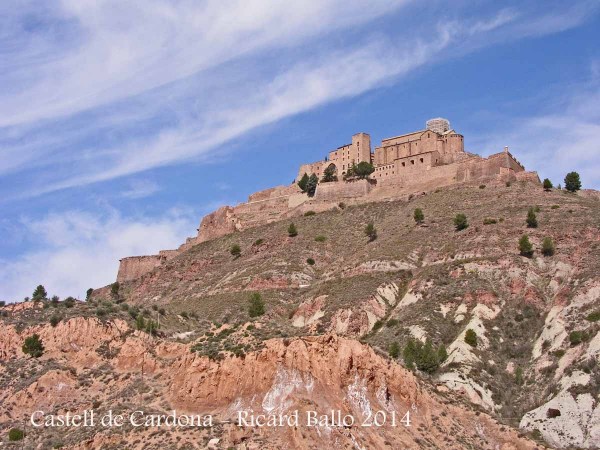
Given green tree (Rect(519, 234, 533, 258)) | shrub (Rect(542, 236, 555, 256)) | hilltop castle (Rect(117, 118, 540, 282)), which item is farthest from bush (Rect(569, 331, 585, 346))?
hilltop castle (Rect(117, 118, 540, 282))

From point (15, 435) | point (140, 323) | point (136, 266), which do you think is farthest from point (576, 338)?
point (136, 266)

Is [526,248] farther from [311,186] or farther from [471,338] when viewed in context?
[311,186]

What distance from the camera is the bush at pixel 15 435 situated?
30.7 metres

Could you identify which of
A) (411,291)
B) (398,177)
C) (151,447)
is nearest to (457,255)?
(411,291)

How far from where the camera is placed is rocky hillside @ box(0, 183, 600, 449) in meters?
29.7

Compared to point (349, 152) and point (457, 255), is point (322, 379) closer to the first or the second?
point (457, 255)

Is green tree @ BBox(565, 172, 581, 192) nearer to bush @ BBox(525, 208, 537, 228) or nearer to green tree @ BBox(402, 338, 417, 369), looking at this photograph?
bush @ BBox(525, 208, 537, 228)

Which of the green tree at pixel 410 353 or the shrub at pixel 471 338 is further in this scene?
the shrub at pixel 471 338

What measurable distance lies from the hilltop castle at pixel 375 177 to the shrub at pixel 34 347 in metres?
49.8

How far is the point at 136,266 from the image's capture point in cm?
9044

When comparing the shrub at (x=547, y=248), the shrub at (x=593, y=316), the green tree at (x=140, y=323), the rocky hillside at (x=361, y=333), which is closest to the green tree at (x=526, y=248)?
the rocky hillside at (x=361, y=333)

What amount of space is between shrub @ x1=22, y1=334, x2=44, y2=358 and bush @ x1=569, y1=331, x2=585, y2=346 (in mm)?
27165

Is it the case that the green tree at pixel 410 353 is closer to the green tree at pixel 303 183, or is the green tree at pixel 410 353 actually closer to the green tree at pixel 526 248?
the green tree at pixel 526 248

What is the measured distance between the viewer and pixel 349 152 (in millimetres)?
93062
